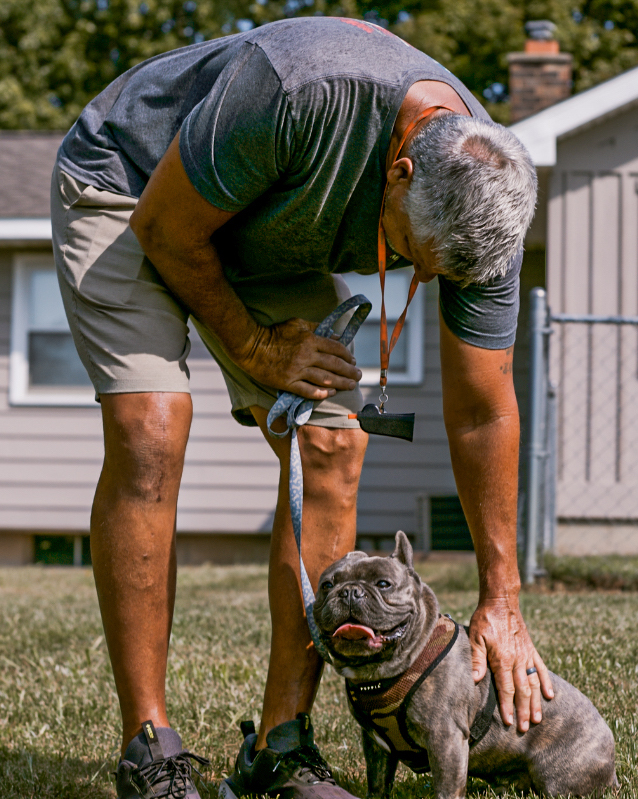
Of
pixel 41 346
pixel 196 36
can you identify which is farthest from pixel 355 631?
pixel 196 36

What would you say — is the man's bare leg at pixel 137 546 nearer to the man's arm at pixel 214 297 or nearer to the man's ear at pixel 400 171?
the man's arm at pixel 214 297

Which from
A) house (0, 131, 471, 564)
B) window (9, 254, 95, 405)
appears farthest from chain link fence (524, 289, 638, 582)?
window (9, 254, 95, 405)

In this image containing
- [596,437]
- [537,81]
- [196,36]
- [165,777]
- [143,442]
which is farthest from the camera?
[196,36]

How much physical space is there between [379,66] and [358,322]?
28.5 inches

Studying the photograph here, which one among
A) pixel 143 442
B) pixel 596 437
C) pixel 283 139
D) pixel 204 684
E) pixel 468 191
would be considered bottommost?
pixel 596 437

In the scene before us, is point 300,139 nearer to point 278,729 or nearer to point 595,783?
point 278,729

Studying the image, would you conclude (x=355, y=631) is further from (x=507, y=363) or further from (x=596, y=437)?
(x=596, y=437)

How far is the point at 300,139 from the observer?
2.13m

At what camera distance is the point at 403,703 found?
88.9 inches

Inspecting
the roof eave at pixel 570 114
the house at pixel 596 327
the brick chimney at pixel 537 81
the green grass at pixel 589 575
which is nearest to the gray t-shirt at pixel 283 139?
the green grass at pixel 589 575

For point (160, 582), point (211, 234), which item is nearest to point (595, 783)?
point (160, 582)

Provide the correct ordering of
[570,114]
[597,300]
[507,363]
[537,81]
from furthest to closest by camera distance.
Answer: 1. [537,81]
2. [597,300]
3. [570,114]
4. [507,363]

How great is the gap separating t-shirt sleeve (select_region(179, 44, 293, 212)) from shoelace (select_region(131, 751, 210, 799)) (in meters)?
1.32

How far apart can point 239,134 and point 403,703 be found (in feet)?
4.53
